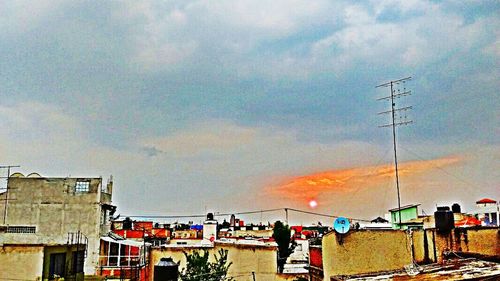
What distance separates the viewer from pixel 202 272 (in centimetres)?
2502

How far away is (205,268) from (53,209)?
18.2m

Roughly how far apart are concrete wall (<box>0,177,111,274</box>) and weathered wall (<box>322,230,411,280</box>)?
26.6 meters

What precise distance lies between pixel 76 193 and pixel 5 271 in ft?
46.3

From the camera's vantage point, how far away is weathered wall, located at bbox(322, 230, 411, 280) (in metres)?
15.4

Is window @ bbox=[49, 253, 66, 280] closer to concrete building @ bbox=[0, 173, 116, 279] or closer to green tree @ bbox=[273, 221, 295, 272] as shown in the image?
concrete building @ bbox=[0, 173, 116, 279]

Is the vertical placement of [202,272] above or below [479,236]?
below

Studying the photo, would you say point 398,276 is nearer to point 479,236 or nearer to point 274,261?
point 479,236

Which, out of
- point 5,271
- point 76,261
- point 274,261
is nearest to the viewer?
point 5,271

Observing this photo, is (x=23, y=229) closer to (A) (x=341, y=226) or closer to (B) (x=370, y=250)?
(A) (x=341, y=226)

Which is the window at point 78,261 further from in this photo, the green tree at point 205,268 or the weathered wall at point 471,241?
the weathered wall at point 471,241

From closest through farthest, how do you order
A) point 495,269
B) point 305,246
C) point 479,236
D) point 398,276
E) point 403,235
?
point 495,269
point 398,276
point 479,236
point 403,235
point 305,246

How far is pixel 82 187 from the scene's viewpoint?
37.8 meters

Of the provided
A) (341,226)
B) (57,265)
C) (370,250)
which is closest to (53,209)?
(57,265)

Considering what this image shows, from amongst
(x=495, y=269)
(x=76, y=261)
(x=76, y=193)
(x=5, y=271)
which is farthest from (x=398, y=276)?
(x=76, y=193)
